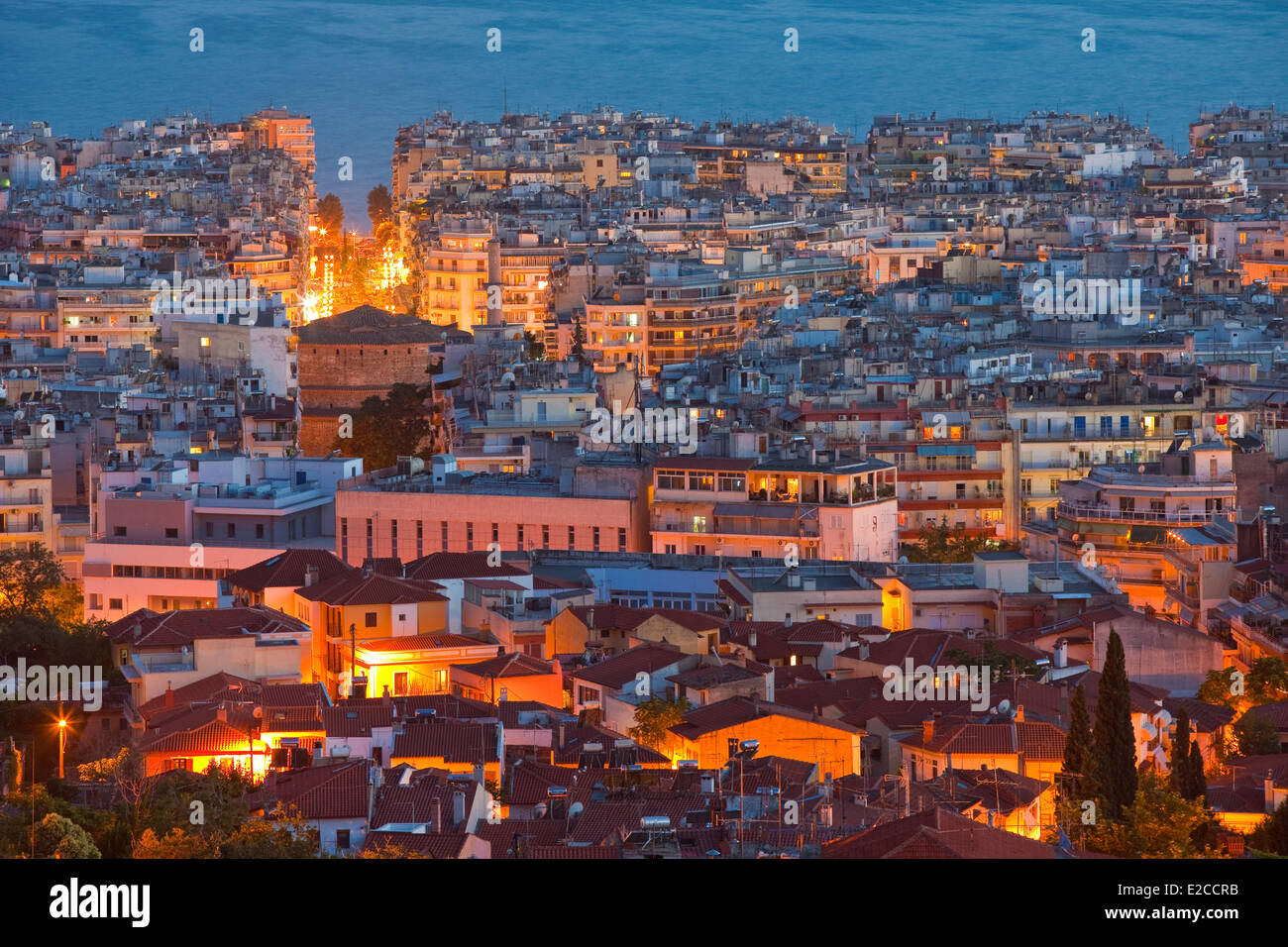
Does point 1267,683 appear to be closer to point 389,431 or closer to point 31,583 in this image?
point 31,583

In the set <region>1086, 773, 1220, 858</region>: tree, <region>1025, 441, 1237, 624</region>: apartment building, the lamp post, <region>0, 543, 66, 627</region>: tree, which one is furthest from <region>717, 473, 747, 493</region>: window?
<region>1086, 773, 1220, 858</region>: tree

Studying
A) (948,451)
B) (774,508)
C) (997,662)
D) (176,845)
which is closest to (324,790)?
(176,845)

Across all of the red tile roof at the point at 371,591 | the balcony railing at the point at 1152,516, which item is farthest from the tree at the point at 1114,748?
the balcony railing at the point at 1152,516

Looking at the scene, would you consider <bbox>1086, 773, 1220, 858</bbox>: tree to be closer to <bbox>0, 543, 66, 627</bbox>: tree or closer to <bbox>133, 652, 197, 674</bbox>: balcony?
<bbox>133, 652, 197, 674</bbox>: balcony
